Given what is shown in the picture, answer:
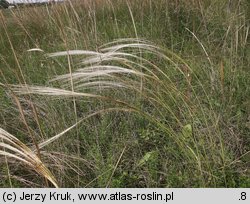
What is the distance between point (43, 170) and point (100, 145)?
677mm

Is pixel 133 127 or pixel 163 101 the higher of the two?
pixel 163 101

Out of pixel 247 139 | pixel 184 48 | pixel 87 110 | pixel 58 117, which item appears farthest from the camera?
pixel 184 48

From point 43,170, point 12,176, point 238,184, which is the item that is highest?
point 43,170

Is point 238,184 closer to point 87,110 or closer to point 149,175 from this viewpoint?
point 149,175

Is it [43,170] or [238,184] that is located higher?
[43,170]

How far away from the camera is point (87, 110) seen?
7.14 feet

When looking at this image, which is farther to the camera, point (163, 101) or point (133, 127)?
point (133, 127)

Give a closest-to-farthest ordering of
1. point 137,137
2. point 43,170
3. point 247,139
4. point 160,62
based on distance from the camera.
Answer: point 43,170
point 247,139
point 137,137
point 160,62

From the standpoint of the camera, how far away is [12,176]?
1630 mm

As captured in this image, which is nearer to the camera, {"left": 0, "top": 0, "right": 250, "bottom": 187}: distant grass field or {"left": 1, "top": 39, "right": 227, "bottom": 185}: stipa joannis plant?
{"left": 1, "top": 39, "right": 227, "bottom": 185}: stipa joannis plant

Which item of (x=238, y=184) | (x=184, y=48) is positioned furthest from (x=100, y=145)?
Result: (x=184, y=48)

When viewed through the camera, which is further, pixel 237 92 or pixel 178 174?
pixel 237 92

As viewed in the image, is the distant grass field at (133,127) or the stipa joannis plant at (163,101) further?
the distant grass field at (133,127)

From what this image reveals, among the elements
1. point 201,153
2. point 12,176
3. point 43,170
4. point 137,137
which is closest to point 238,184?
point 201,153
